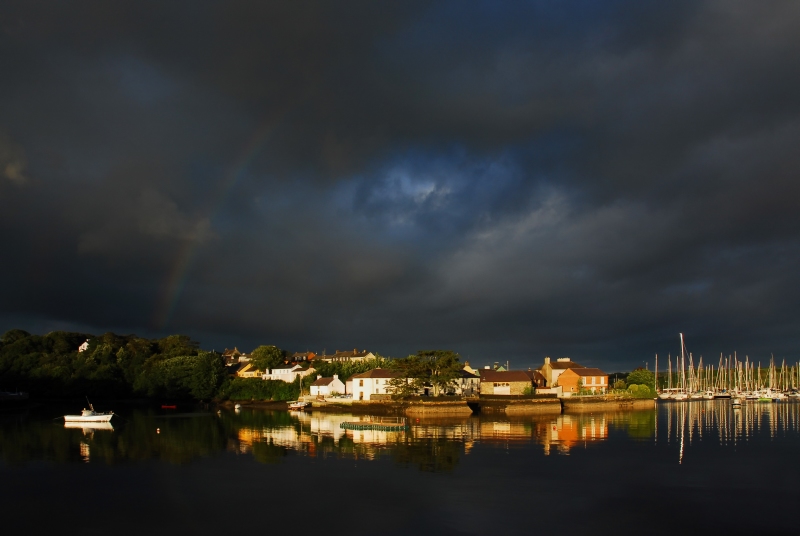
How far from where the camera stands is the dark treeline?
405 feet

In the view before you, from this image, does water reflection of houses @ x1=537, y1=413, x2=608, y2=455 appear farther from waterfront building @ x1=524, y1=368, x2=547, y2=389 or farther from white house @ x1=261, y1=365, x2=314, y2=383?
white house @ x1=261, y1=365, x2=314, y2=383

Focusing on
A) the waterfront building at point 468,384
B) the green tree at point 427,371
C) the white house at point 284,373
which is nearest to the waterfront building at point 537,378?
the waterfront building at point 468,384

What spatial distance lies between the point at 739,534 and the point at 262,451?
35.0 metres

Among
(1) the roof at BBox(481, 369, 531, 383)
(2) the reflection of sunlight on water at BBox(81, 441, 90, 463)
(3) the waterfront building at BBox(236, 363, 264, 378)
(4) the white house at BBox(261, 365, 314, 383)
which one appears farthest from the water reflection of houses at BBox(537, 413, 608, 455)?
(3) the waterfront building at BBox(236, 363, 264, 378)

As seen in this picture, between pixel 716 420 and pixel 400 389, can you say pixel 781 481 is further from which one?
pixel 400 389

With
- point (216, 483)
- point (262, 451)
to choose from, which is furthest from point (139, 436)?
point (216, 483)

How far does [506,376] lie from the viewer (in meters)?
106

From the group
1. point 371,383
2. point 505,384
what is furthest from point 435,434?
point 505,384

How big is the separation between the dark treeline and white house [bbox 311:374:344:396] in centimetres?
2221

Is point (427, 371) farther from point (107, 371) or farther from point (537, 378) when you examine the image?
point (107, 371)

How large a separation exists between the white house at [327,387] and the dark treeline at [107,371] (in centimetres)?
2221

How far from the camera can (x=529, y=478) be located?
3666cm

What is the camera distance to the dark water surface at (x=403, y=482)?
27703 mm

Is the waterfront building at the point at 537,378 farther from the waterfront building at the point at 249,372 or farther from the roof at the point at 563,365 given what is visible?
the waterfront building at the point at 249,372
